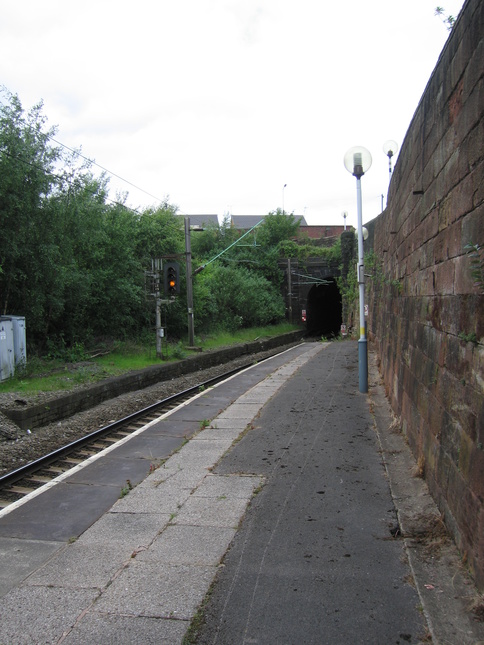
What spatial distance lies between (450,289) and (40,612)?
142 inches

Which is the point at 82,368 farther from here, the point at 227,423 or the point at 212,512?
the point at 212,512

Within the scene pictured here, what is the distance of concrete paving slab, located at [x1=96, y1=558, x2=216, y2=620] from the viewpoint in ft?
10.2

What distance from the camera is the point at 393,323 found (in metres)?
8.29

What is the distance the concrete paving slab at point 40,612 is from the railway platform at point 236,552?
0.03 feet

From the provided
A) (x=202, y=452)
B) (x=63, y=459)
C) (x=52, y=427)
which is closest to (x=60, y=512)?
(x=202, y=452)

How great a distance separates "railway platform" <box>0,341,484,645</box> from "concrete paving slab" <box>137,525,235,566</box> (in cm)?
2

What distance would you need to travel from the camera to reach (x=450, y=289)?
396 cm

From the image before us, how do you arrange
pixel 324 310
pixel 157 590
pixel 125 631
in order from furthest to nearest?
pixel 324 310, pixel 157 590, pixel 125 631

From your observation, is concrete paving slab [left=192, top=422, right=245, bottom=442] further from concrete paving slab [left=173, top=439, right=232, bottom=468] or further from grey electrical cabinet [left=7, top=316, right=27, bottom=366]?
grey electrical cabinet [left=7, top=316, right=27, bottom=366]

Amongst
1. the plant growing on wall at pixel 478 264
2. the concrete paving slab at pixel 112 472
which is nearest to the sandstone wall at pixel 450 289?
the plant growing on wall at pixel 478 264

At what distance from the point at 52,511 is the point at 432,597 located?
3.52 meters

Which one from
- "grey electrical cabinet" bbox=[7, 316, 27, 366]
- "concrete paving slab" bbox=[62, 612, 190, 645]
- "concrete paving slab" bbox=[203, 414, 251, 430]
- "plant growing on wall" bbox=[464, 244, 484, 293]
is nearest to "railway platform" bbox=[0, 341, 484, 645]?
"concrete paving slab" bbox=[62, 612, 190, 645]

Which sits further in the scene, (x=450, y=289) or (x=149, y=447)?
(x=149, y=447)

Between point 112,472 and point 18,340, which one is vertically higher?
point 18,340
